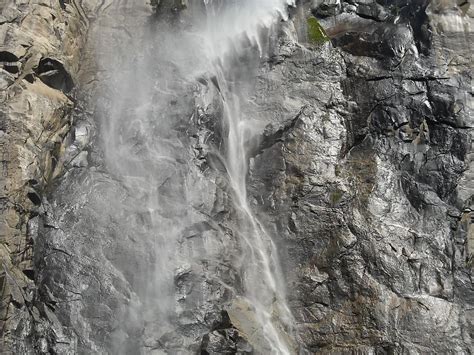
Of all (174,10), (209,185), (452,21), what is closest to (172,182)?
(209,185)

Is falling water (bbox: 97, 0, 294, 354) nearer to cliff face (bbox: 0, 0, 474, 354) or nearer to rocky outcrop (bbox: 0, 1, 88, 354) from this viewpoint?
cliff face (bbox: 0, 0, 474, 354)

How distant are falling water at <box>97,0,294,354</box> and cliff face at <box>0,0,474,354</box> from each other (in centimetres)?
7

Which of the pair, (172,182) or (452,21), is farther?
(452,21)

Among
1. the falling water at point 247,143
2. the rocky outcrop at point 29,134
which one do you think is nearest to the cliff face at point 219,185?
the rocky outcrop at point 29,134

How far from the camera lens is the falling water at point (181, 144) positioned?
1223 centimetres

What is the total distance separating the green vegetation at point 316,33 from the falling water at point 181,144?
122cm

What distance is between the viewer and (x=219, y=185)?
13734 millimetres

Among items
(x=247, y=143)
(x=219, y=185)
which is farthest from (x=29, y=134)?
(x=247, y=143)

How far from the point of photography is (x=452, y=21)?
1722 centimetres

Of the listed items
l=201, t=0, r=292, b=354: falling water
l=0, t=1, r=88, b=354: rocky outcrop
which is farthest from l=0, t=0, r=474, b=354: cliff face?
l=201, t=0, r=292, b=354: falling water

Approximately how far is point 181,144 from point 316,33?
22.1ft

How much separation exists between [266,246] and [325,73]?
6192mm

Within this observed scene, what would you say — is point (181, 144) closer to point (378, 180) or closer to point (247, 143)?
point (247, 143)

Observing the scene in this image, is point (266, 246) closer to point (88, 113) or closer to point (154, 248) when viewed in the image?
point (154, 248)
